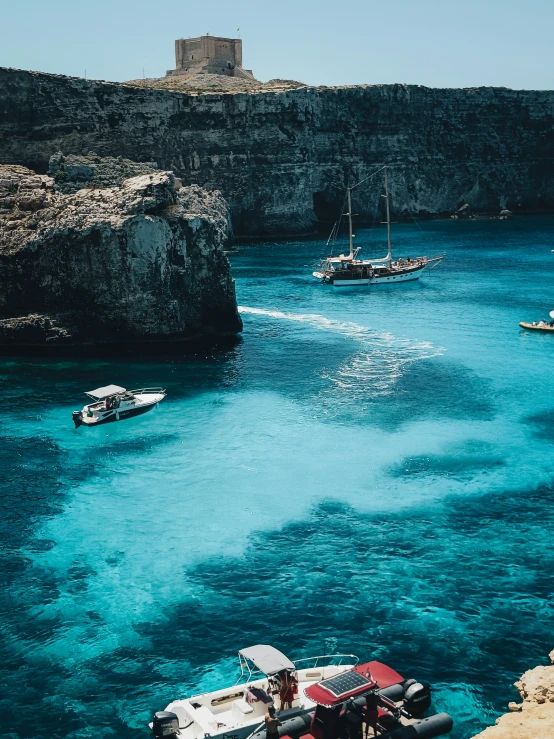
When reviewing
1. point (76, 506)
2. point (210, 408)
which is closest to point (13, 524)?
point (76, 506)

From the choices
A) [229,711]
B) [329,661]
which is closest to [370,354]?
[329,661]

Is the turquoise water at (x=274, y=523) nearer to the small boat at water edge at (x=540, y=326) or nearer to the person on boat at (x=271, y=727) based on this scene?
the person on boat at (x=271, y=727)

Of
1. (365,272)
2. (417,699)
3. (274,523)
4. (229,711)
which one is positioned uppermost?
(365,272)

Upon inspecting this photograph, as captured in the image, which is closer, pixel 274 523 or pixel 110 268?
pixel 274 523

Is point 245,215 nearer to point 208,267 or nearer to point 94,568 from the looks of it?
point 208,267

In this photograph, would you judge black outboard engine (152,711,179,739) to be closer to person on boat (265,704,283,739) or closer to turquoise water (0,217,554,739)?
turquoise water (0,217,554,739)

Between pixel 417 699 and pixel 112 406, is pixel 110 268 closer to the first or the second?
pixel 112 406
